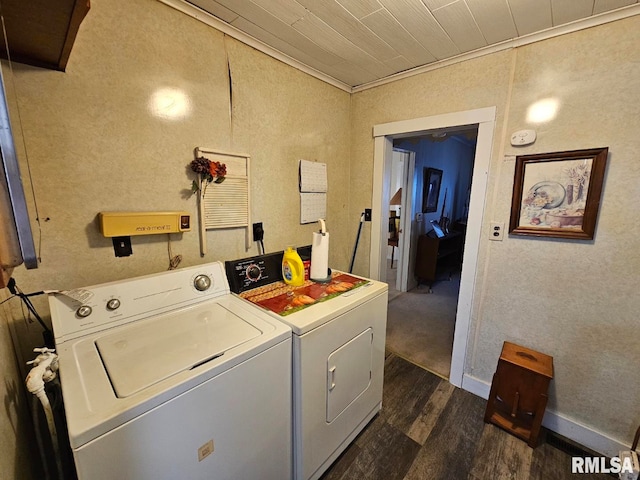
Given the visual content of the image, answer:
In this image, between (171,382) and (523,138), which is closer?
(171,382)

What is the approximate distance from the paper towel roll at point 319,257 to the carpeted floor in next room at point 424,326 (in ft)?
4.35

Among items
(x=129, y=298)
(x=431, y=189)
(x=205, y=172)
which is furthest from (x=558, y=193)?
(x=431, y=189)

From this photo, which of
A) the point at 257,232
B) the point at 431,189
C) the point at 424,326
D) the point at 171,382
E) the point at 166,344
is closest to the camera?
the point at 171,382

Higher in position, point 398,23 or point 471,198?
point 398,23

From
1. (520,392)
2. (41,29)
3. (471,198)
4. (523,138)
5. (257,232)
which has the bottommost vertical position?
(520,392)

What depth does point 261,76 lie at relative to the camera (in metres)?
1.64

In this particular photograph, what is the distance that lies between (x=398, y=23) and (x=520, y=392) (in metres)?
2.18

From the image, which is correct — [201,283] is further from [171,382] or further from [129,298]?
[171,382]

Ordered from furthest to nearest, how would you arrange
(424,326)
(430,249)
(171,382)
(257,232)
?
(430,249) < (424,326) < (257,232) < (171,382)

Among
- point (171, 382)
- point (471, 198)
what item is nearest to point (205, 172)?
point (171, 382)

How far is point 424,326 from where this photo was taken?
2.86 meters

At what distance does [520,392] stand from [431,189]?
10.1 ft

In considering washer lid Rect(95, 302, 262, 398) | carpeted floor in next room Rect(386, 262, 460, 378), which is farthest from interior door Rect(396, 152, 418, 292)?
washer lid Rect(95, 302, 262, 398)

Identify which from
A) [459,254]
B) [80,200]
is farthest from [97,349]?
[459,254]
